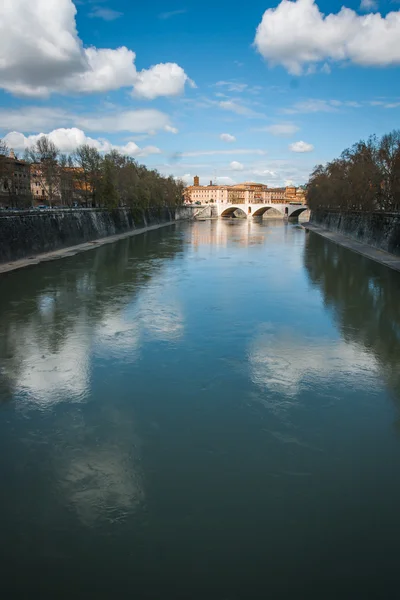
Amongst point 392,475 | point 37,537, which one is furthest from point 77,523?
point 392,475

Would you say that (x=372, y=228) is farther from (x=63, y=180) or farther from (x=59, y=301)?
(x=63, y=180)

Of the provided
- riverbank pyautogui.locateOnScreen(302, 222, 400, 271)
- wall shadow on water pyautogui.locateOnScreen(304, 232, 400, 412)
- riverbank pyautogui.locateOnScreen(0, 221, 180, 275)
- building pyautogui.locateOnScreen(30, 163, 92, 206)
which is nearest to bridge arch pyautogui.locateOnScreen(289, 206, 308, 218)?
building pyautogui.locateOnScreen(30, 163, 92, 206)

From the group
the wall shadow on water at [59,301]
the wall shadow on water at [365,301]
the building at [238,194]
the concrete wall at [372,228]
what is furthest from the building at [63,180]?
the building at [238,194]

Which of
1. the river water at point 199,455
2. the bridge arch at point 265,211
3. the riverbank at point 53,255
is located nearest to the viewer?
the river water at point 199,455

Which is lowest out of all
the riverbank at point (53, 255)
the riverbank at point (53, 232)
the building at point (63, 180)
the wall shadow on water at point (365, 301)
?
the wall shadow on water at point (365, 301)

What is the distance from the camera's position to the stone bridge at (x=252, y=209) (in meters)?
106

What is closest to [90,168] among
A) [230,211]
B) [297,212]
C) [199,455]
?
[199,455]

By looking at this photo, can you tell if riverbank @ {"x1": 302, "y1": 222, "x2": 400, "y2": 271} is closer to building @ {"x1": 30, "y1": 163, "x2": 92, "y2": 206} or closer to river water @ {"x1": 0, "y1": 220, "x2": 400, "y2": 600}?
river water @ {"x1": 0, "y1": 220, "x2": 400, "y2": 600}

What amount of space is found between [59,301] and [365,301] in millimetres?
11484

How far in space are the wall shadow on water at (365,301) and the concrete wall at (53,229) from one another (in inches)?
669

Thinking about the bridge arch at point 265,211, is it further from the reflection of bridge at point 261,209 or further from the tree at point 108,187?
the tree at point 108,187

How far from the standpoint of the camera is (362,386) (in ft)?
30.1

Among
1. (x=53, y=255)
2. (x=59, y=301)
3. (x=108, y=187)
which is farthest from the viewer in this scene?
(x=108, y=187)

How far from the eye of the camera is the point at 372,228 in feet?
123
